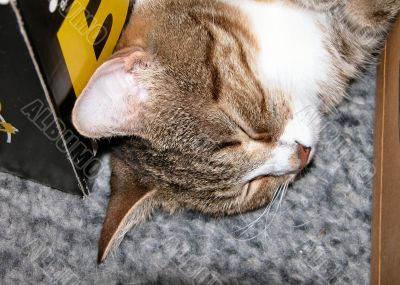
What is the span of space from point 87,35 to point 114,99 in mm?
142

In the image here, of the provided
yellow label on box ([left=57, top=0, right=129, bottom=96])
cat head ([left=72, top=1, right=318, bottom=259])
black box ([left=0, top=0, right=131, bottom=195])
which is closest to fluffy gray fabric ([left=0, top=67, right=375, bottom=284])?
black box ([left=0, top=0, right=131, bottom=195])

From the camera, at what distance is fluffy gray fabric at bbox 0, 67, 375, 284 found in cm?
149

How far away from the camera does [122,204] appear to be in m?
1.22

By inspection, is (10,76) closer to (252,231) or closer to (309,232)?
(252,231)

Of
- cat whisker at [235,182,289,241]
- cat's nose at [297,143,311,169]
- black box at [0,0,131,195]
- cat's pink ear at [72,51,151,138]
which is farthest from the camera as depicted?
cat whisker at [235,182,289,241]

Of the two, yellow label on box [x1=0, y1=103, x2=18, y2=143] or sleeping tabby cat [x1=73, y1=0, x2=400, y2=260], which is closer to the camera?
sleeping tabby cat [x1=73, y1=0, x2=400, y2=260]

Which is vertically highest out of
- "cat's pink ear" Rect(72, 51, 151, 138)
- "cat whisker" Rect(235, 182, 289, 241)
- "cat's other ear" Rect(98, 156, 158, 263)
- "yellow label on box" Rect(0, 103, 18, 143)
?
"cat's pink ear" Rect(72, 51, 151, 138)

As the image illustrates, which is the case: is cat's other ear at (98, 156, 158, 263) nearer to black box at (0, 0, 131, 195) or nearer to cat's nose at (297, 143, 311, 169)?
black box at (0, 0, 131, 195)

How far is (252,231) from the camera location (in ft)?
5.02

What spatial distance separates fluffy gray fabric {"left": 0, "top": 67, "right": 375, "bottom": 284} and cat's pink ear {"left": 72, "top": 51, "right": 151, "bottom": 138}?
0.53 metres

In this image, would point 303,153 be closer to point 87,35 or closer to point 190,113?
point 190,113

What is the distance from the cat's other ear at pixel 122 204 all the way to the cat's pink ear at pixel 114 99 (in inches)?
7.7

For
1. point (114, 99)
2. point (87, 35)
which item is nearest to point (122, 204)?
point (114, 99)

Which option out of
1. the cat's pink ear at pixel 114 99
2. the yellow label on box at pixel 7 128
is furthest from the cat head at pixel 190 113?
the yellow label on box at pixel 7 128
